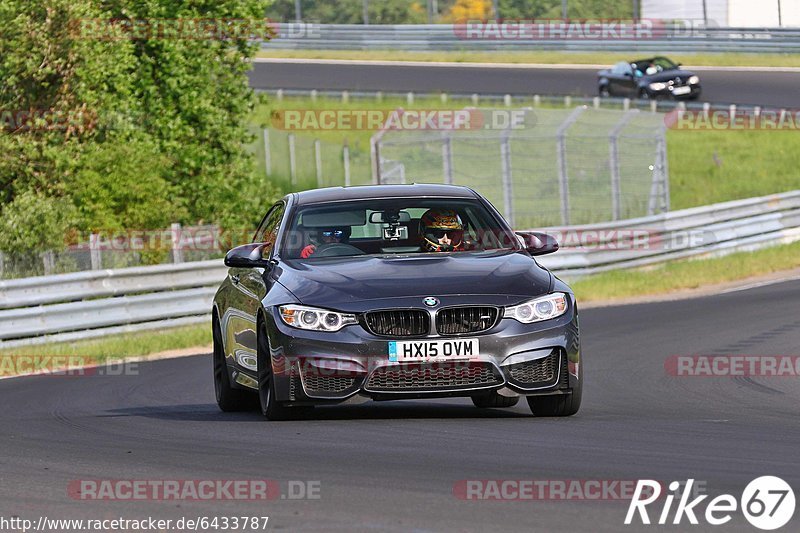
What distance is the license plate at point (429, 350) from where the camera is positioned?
30.2ft

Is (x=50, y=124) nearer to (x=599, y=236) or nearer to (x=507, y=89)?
(x=599, y=236)

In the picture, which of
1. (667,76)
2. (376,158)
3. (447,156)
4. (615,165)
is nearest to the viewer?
(447,156)

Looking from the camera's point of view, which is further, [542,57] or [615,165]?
[542,57]

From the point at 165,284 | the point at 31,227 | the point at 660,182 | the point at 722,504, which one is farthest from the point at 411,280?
the point at 660,182

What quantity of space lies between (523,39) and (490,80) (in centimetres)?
625

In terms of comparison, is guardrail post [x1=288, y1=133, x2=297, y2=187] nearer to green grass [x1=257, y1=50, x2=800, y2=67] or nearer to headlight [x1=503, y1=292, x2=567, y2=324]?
green grass [x1=257, y1=50, x2=800, y2=67]

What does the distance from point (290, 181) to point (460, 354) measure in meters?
27.7

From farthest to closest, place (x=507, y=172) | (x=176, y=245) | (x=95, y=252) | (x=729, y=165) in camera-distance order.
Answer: (x=729, y=165) < (x=507, y=172) < (x=176, y=245) < (x=95, y=252)

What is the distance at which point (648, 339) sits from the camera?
56.0ft

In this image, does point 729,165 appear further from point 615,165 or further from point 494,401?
point 494,401

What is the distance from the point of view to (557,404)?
32.3ft

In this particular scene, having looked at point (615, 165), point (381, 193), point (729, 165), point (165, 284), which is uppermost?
point (381, 193)

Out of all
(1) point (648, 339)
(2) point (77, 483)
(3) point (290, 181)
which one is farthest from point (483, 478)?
(3) point (290, 181)

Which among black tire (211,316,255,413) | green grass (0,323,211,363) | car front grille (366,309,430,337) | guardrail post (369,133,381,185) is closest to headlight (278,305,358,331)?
car front grille (366,309,430,337)
